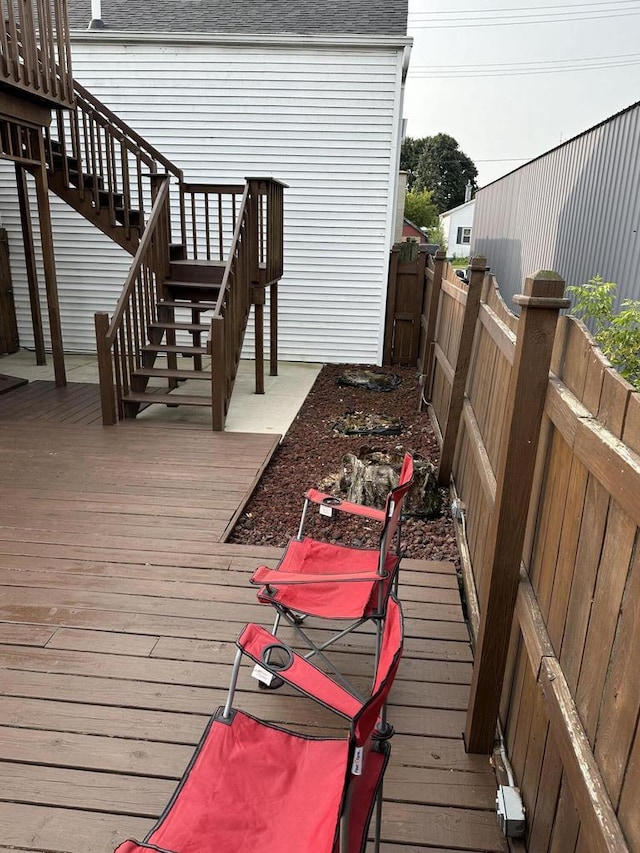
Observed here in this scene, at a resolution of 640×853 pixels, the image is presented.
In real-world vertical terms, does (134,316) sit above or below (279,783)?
above

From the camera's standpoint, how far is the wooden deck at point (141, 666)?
5.51ft

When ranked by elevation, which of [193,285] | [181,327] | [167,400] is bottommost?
[167,400]

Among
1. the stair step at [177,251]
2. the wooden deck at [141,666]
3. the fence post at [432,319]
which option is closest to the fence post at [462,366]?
the wooden deck at [141,666]

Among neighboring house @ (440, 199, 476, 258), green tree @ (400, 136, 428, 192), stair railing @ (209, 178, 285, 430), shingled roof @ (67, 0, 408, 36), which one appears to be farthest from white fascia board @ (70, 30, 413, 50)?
green tree @ (400, 136, 428, 192)

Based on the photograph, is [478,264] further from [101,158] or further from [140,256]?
[101,158]

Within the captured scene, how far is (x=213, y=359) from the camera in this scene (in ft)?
16.2

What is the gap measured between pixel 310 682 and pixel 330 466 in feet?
9.82

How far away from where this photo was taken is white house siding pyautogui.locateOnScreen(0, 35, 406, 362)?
7355mm

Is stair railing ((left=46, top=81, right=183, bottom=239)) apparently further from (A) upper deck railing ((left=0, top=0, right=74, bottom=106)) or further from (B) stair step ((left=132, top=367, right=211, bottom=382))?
(B) stair step ((left=132, top=367, right=211, bottom=382))

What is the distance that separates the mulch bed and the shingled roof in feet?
14.7

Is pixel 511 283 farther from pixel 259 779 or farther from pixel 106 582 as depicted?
pixel 259 779

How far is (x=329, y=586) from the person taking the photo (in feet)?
7.55

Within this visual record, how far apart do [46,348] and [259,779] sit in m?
8.02

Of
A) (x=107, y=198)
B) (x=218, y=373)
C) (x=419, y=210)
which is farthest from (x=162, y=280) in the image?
(x=419, y=210)
